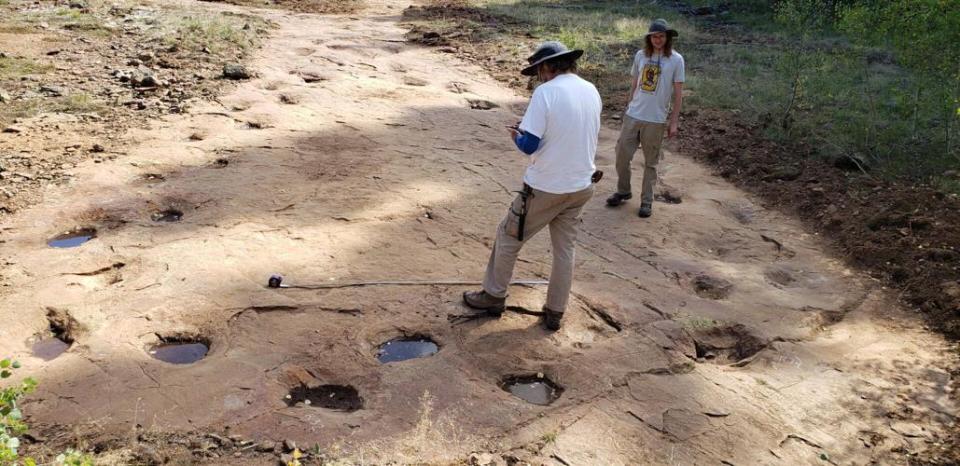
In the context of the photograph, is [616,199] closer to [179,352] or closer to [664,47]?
[664,47]

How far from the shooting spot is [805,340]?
18.3 feet

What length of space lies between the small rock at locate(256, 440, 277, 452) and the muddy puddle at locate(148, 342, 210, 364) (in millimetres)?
1111

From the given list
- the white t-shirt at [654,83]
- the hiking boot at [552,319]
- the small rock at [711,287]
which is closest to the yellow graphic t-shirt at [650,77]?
the white t-shirt at [654,83]

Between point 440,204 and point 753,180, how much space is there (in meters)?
3.95

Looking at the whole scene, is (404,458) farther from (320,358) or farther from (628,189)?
(628,189)

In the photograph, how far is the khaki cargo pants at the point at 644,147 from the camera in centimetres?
727

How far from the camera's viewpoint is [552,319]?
17.6 feet

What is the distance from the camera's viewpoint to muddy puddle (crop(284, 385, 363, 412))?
4.50 meters

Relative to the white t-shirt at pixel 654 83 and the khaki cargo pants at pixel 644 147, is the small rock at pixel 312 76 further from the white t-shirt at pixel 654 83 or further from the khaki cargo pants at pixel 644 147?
the white t-shirt at pixel 654 83

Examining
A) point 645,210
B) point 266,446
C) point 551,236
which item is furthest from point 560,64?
point 645,210

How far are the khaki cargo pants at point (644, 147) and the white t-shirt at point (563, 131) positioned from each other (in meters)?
2.50

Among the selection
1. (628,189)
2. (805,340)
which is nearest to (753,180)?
(628,189)

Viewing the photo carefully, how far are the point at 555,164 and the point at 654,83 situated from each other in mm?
2694

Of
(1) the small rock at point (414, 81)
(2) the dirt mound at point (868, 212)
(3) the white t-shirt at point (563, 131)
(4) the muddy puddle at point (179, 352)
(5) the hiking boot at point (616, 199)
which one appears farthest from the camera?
(1) the small rock at point (414, 81)
